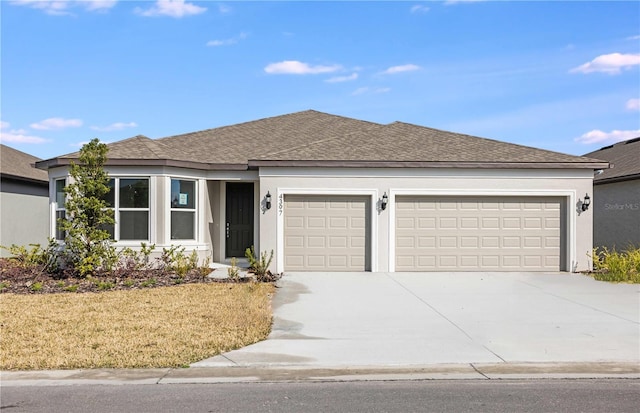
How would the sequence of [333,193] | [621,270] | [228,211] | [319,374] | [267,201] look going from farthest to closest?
[228,211] → [333,193] → [267,201] → [621,270] → [319,374]

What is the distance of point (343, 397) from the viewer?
18.0 feet

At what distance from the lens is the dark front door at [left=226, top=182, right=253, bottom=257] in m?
17.3

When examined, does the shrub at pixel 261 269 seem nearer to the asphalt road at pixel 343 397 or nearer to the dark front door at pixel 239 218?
the dark front door at pixel 239 218

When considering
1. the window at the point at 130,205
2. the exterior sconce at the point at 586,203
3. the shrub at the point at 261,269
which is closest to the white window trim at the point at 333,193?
the shrub at the point at 261,269

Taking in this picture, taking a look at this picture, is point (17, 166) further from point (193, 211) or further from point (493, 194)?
point (493, 194)

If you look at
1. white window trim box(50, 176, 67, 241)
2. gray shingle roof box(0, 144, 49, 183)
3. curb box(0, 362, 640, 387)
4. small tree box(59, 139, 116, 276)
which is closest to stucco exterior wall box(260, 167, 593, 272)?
small tree box(59, 139, 116, 276)

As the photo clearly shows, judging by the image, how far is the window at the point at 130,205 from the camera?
596 inches

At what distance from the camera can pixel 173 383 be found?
5.95 meters

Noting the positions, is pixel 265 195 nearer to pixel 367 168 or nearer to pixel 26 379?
pixel 367 168

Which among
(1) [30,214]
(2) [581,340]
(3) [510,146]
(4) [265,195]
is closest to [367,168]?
(4) [265,195]

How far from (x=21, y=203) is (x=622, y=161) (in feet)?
76.6

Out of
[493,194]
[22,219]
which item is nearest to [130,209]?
[22,219]

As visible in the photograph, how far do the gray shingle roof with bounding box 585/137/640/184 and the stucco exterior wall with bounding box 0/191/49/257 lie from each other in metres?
20.2

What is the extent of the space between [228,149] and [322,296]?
8.37m
